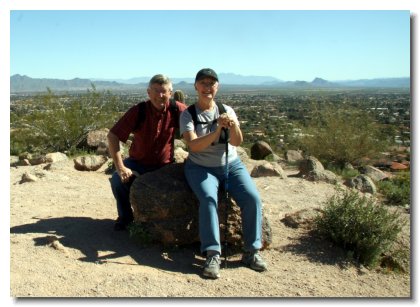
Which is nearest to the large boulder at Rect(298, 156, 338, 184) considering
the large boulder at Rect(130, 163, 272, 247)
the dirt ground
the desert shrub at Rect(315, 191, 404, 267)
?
the dirt ground

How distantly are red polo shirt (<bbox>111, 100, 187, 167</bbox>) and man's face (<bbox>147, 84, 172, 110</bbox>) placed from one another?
0.09 m

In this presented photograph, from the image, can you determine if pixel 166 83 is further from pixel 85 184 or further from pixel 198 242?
pixel 85 184

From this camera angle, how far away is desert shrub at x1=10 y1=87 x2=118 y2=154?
45.9 feet

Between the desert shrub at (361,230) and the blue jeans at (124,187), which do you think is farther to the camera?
the blue jeans at (124,187)

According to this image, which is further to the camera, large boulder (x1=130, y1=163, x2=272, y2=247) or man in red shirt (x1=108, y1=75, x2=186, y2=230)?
man in red shirt (x1=108, y1=75, x2=186, y2=230)

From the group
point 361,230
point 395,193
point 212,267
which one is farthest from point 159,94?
point 395,193

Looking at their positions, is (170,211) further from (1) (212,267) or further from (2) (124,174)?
(1) (212,267)

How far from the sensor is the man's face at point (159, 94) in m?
5.34

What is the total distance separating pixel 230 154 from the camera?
16.9 ft

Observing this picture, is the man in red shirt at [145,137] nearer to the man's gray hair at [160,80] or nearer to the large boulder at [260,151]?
the man's gray hair at [160,80]

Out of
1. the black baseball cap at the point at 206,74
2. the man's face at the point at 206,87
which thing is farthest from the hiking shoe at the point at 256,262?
the black baseball cap at the point at 206,74

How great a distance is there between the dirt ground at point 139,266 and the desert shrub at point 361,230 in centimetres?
17

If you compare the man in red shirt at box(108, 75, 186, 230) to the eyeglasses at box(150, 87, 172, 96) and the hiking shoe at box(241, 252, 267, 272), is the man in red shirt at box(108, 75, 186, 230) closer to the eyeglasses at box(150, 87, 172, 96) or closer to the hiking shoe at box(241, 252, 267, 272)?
the eyeglasses at box(150, 87, 172, 96)
